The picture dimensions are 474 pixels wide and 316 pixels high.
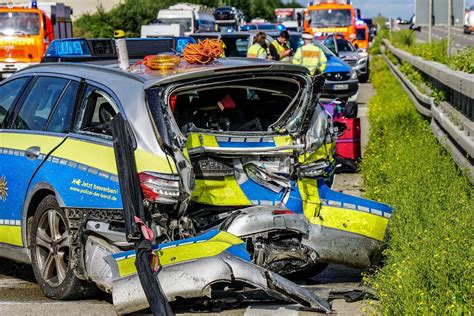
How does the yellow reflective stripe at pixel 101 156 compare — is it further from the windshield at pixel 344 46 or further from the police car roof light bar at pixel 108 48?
the windshield at pixel 344 46

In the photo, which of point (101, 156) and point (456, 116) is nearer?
point (101, 156)

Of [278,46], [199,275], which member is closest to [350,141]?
[199,275]

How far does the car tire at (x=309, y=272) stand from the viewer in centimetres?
756

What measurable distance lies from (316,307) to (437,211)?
1691mm

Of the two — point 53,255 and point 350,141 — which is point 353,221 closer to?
point 53,255

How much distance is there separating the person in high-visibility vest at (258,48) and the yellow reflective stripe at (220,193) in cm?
1212

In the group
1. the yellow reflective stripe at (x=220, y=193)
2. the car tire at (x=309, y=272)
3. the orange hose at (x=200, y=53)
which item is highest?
the orange hose at (x=200, y=53)

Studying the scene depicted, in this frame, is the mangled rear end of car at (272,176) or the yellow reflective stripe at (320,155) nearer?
the mangled rear end of car at (272,176)

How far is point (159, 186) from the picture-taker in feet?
20.9

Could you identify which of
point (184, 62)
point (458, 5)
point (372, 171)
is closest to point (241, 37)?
point (458, 5)

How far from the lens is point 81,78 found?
718 cm

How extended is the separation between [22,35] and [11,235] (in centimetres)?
2754

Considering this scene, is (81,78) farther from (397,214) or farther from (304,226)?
(397,214)

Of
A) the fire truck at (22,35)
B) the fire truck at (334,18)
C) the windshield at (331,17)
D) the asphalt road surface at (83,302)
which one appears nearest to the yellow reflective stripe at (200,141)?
the asphalt road surface at (83,302)
